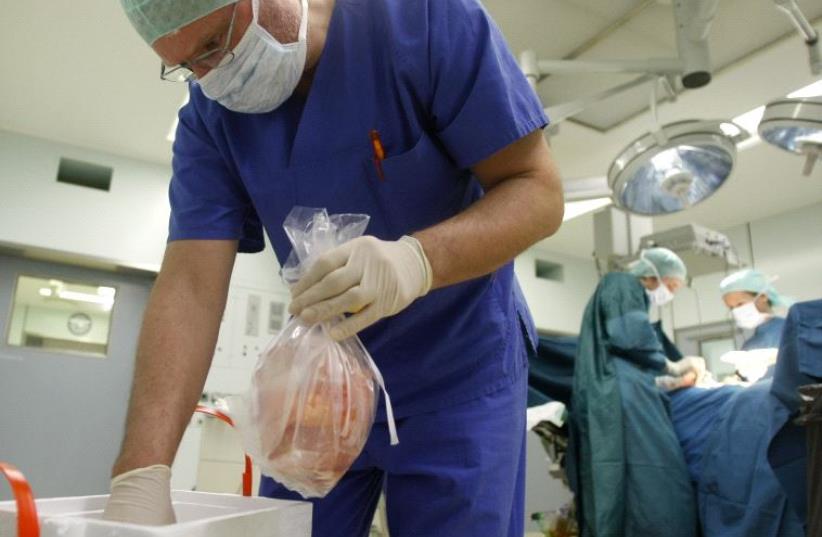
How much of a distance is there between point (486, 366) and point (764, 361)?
278 centimetres

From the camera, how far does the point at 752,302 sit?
3.65 meters

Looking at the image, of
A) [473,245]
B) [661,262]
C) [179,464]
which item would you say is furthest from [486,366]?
[179,464]

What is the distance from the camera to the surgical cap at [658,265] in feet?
10.3

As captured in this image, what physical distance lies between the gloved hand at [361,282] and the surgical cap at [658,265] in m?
2.66

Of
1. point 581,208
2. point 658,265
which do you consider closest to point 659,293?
point 658,265

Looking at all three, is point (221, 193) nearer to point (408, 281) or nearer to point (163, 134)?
point (408, 281)

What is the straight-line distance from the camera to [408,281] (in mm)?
683

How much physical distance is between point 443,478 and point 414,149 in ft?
1.30

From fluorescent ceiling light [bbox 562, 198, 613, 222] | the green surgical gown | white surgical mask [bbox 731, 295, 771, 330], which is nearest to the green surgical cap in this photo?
the green surgical gown

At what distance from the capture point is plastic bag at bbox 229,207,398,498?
2.10 ft

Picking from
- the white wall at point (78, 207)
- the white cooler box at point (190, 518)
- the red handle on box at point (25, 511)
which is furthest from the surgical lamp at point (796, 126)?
the white wall at point (78, 207)

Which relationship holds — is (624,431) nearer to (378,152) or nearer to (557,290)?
(378,152)

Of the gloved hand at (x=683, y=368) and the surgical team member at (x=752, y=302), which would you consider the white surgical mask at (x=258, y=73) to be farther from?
the surgical team member at (x=752, y=302)

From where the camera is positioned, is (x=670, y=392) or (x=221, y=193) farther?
(x=670, y=392)
